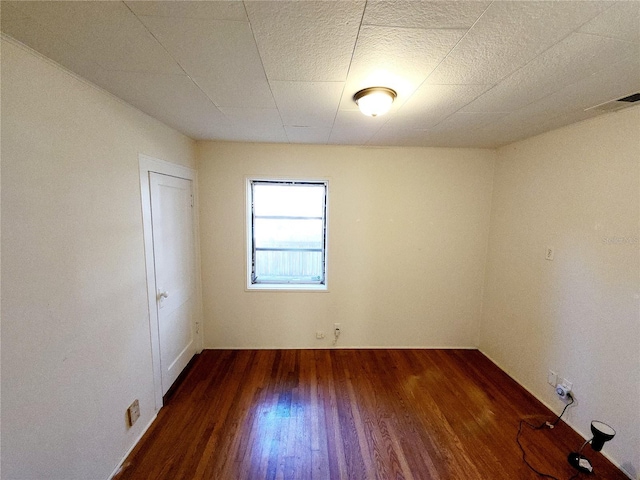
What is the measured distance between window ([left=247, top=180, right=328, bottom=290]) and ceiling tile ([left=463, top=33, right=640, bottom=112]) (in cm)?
167

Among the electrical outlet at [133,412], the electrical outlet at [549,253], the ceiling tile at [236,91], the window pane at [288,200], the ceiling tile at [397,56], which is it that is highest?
the ceiling tile at [236,91]

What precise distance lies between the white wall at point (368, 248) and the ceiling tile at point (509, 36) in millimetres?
1498

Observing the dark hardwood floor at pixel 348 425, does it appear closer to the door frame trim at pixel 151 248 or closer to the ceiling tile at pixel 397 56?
the door frame trim at pixel 151 248

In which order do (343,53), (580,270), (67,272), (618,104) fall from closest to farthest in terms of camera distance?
(343,53) → (67,272) → (618,104) → (580,270)

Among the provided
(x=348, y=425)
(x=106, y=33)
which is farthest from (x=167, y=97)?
(x=348, y=425)

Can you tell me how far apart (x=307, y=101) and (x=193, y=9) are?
31.7 inches

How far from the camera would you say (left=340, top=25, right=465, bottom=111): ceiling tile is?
918 mm

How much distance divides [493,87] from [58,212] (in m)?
2.29

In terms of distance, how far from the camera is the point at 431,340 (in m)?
2.88

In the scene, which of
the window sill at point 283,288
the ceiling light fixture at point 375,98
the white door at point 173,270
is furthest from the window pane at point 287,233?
the ceiling light fixture at point 375,98

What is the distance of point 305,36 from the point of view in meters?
0.94

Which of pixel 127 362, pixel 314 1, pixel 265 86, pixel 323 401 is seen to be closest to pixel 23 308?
pixel 127 362

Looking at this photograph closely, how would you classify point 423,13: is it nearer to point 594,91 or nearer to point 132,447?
point 594,91

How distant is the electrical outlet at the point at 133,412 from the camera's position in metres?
1.60
